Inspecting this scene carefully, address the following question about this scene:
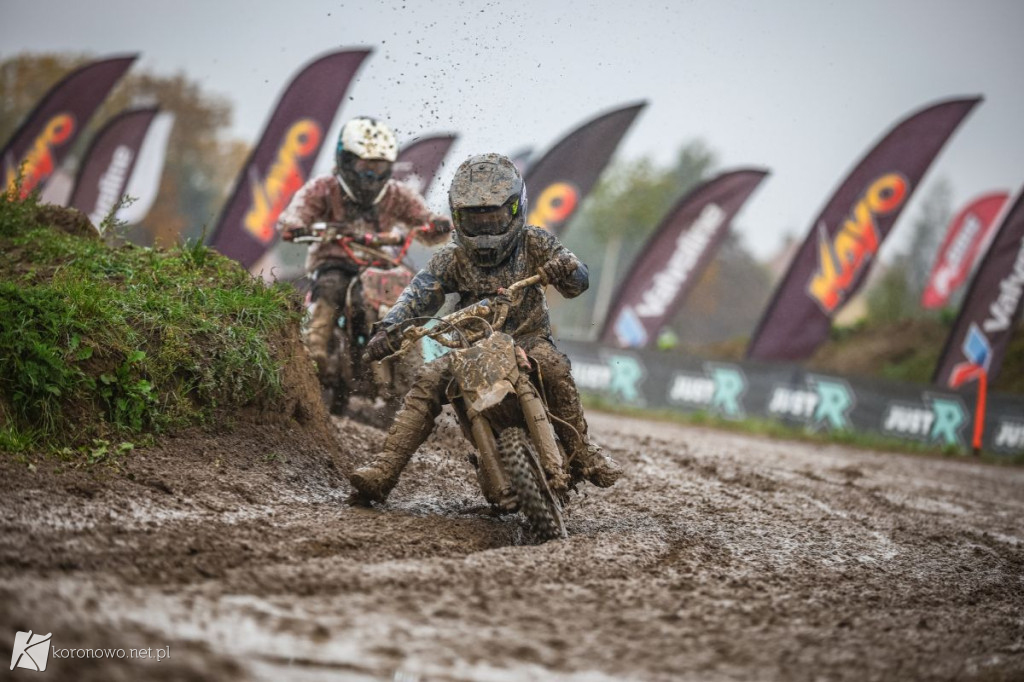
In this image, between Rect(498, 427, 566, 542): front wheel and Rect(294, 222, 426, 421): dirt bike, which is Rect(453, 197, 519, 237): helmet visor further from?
Rect(294, 222, 426, 421): dirt bike

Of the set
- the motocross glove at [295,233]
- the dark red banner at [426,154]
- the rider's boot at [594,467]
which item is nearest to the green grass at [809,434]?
the dark red banner at [426,154]

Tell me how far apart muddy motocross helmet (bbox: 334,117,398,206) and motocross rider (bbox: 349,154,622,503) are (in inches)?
108

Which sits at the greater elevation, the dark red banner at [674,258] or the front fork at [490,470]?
the dark red banner at [674,258]

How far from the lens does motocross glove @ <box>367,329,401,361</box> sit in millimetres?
6020

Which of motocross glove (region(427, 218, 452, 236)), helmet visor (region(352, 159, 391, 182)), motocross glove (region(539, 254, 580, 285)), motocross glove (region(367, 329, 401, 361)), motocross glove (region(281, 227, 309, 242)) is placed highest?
helmet visor (region(352, 159, 391, 182))

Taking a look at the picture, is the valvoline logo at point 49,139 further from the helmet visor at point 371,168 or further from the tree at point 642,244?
the helmet visor at point 371,168

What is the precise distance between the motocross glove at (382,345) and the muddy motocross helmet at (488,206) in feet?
2.40

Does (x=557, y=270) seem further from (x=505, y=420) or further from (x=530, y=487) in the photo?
(x=530, y=487)

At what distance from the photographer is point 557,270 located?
241 inches

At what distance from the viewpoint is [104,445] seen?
240 inches

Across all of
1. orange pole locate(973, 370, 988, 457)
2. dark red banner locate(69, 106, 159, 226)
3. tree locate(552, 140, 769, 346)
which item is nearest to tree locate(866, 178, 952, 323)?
tree locate(552, 140, 769, 346)

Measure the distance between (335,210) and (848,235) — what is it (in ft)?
43.7

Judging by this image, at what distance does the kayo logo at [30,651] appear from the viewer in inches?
119

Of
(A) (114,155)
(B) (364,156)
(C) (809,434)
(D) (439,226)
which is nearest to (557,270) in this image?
(D) (439,226)
